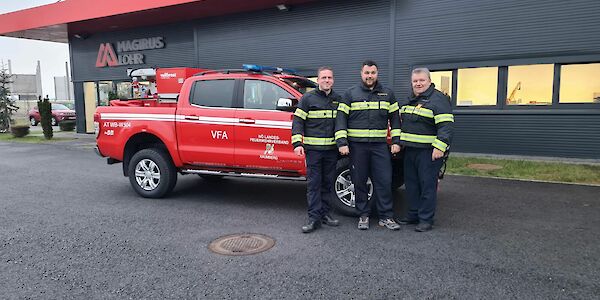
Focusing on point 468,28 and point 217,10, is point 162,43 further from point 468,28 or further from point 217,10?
point 468,28

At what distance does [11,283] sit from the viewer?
363 cm

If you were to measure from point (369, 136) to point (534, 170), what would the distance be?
568 cm

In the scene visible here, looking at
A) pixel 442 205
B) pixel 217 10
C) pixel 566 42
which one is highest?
pixel 217 10

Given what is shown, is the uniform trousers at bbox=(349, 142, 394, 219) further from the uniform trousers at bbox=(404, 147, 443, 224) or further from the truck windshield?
the truck windshield

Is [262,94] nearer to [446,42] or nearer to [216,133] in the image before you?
[216,133]

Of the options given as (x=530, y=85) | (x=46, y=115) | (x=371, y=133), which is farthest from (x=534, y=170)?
(x=46, y=115)

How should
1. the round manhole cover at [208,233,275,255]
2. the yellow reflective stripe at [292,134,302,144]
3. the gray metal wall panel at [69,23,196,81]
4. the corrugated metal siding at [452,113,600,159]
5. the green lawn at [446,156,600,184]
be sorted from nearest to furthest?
the round manhole cover at [208,233,275,255]
the yellow reflective stripe at [292,134,302,144]
the green lawn at [446,156,600,184]
the corrugated metal siding at [452,113,600,159]
the gray metal wall panel at [69,23,196,81]

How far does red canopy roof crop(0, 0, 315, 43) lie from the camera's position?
13867mm

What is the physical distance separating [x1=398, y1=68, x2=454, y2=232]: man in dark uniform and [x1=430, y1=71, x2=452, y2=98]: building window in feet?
22.7

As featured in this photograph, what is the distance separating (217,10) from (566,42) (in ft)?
33.6

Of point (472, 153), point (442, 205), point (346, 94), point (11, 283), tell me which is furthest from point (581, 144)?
point (11, 283)

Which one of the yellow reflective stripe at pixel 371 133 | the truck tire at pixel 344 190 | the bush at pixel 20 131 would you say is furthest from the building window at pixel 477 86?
the bush at pixel 20 131

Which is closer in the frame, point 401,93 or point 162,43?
point 401,93

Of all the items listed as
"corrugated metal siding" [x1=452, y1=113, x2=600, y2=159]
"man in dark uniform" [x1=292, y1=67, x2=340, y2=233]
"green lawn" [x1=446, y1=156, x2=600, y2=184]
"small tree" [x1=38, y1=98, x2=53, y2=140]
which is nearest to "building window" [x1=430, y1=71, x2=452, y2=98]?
"corrugated metal siding" [x1=452, y1=113, x2=600, y2=159]
